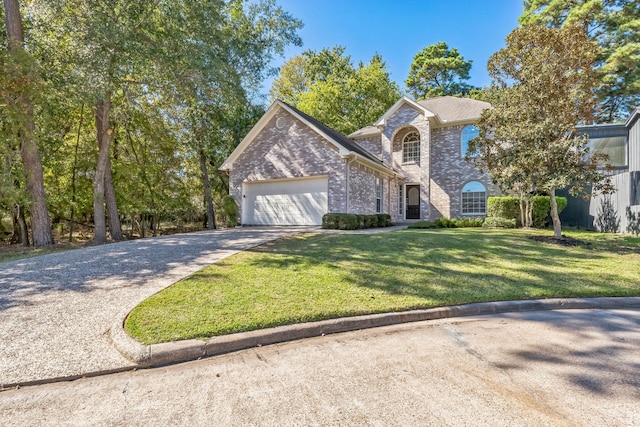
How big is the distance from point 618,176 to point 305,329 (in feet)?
44.9

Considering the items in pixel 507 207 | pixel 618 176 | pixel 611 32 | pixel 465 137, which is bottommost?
pixel 507 207

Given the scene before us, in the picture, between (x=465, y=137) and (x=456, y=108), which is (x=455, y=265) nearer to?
(x=465, y=137)

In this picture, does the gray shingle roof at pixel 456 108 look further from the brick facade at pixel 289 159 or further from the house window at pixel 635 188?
the brick facade at pixel 289 159

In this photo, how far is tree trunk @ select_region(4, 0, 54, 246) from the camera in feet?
32.8

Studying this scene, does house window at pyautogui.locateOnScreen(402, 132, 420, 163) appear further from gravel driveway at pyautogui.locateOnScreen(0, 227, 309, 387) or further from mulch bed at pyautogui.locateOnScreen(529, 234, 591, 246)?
gravel driveway at pyautogui.locateOnScreen(0, 227, 309, 387)

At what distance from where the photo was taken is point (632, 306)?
4715 millimetres

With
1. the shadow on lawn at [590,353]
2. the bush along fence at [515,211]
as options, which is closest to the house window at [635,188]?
the bush along fence at [515,211]

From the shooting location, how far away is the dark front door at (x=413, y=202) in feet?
64.4

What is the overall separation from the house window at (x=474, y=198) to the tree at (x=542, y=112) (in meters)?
6.90

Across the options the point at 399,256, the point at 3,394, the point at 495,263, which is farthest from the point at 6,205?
the point at 495,263

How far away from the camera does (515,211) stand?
13805mm

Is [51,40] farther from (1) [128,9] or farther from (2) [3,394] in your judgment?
(2) [3,394]

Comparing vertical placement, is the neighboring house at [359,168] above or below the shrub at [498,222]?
above

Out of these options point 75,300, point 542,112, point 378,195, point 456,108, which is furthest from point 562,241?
point 456,108
